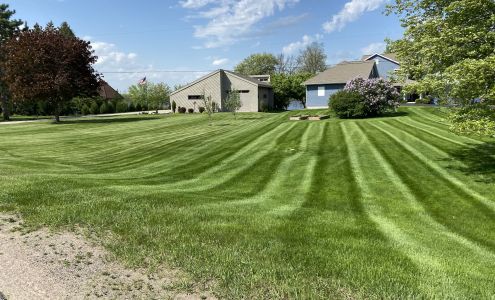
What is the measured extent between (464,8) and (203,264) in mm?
9307

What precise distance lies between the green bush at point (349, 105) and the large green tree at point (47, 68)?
25.8m

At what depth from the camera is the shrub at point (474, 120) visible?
9492 millimetres

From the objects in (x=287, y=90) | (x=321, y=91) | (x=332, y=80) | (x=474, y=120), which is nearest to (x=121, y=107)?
(x=287, y=90)

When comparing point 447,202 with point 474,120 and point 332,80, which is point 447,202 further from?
point 332,80

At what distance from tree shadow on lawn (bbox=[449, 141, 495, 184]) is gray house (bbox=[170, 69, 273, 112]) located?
133 ft

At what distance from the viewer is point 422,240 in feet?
22.8

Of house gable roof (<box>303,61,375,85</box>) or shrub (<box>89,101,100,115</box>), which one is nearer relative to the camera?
house gable roof (<box>303,61,375,85</box>)

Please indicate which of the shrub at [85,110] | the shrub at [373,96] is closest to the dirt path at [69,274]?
the shrub at [373,96]

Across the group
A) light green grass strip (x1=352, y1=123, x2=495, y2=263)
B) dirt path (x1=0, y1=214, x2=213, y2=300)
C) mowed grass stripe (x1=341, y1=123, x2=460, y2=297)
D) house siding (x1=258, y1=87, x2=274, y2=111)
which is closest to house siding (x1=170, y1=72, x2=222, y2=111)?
house siding (x1=258, y1=87, x2=274, y2=111)

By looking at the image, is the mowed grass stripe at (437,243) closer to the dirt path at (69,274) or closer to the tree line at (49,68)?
the dirt path at (69,274)

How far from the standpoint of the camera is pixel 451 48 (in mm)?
10836

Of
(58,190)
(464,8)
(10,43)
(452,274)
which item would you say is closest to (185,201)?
(58,190)

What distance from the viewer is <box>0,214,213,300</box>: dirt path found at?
464 cm

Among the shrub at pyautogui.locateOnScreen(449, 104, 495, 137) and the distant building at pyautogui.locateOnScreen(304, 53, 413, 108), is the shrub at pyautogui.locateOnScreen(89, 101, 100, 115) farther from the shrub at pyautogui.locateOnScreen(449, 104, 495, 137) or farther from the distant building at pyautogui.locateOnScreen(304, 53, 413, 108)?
the shrub at pyautogui.locateOnScreen(449, 104, 495, 137)
